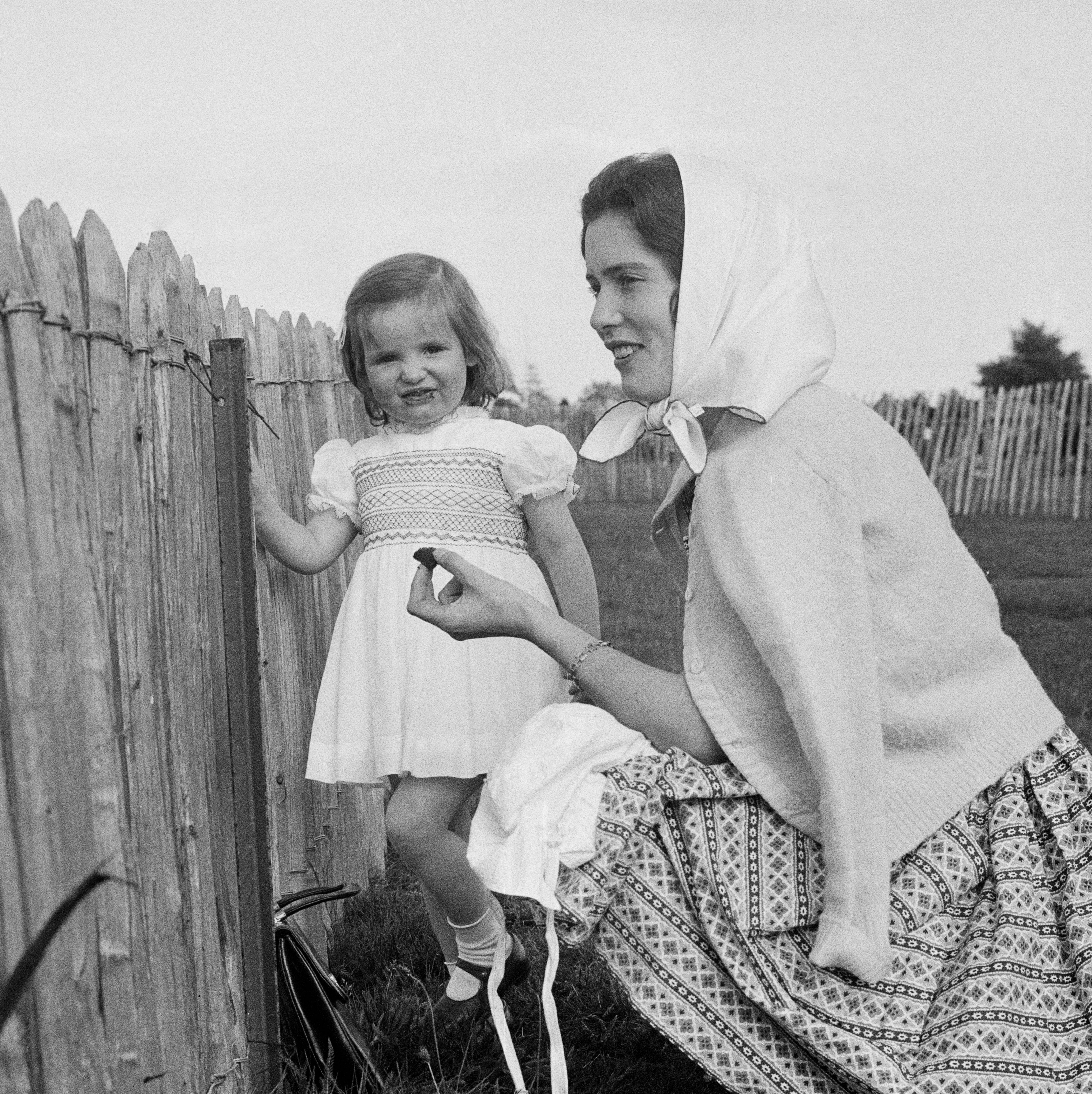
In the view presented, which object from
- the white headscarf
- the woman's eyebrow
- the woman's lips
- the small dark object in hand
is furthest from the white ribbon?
the small dark object in hand

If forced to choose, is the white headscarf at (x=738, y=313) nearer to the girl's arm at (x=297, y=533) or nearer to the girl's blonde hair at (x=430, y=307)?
the girl's blonde hair at (x=430, y=307)

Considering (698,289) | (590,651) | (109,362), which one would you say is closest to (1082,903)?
(590,651)

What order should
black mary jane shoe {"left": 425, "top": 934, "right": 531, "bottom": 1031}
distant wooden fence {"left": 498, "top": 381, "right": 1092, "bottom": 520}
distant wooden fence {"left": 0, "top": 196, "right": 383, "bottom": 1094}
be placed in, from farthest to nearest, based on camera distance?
distant wooden fence {"left": 498, "top": 381, "right": 1092, "bottom": 520} → black mary jane shoe {"left": 425, "top": 934, "right": 531, "bottom": 1031} → distant wooden fence {"left": 0, "top": 196, "right": 383, "bottom": 1094}

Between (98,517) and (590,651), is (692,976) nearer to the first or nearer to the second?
(590,651)

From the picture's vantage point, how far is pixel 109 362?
2.15 meters

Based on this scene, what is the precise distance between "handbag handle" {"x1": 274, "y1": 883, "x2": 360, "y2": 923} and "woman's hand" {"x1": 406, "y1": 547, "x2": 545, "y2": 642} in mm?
688

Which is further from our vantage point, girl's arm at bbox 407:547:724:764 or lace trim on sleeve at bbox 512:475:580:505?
lace trim on sleeve at bbox 512:475:580:505

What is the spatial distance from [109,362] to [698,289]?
3.30 ft

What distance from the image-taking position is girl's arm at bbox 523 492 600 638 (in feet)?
10.9

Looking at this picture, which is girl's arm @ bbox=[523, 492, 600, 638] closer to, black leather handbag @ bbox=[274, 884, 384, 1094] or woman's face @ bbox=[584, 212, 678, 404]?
woman's face @ bbox=[584, 212, 678, 404]

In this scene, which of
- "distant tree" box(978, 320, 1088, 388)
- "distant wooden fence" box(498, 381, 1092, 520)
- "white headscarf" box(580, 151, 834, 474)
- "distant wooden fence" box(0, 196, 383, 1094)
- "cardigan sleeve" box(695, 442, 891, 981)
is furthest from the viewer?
"distant tree" box(978, 320, 1088, 388)

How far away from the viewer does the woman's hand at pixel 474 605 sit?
251 centimetres

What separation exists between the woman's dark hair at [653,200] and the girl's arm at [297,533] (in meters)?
0.97

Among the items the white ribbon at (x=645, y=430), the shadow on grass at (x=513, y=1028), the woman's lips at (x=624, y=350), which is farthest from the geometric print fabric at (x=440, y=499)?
the shadow on grass at (x=513, y=1028)
